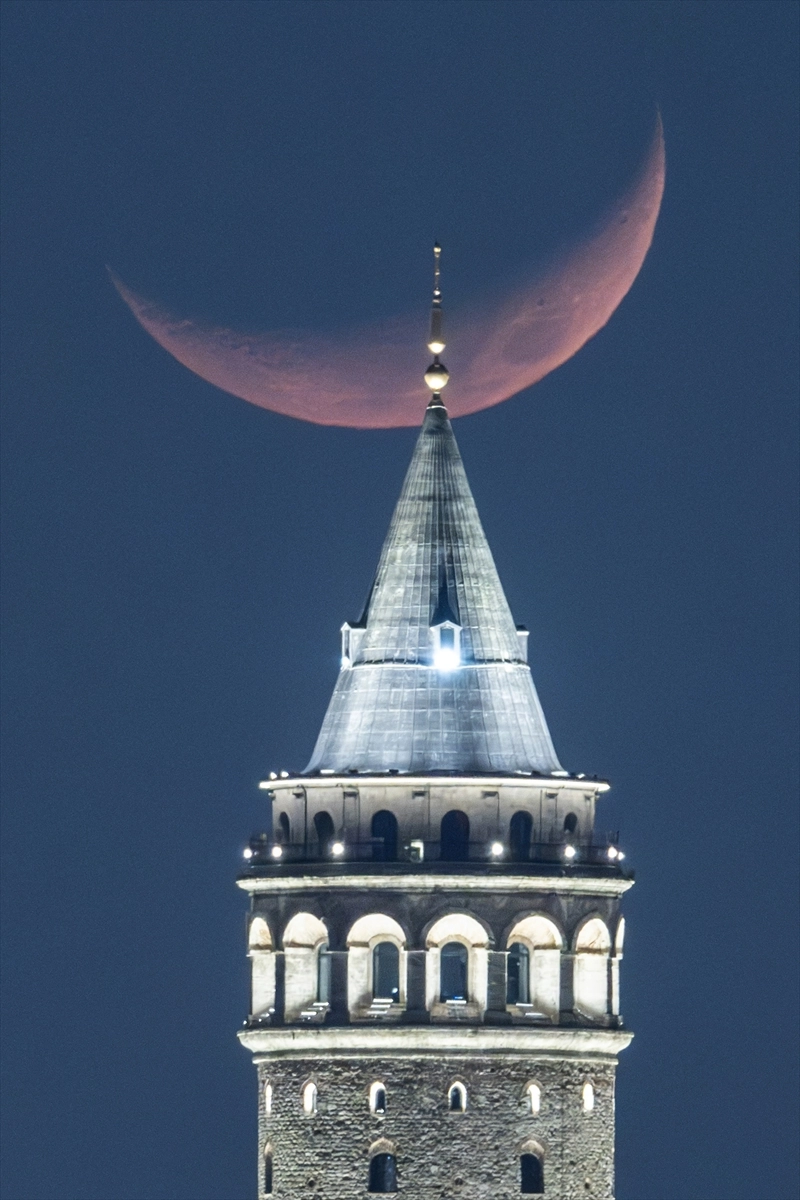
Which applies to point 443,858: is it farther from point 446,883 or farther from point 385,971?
point 385,971

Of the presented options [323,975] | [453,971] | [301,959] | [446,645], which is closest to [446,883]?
[453,971]

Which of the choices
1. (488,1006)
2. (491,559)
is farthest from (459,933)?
(491,559)

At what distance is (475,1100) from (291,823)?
705 cm

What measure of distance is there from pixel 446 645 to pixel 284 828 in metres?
5.01

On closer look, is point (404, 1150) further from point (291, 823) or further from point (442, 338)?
point (442, 338)

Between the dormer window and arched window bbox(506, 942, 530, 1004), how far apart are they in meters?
5.97

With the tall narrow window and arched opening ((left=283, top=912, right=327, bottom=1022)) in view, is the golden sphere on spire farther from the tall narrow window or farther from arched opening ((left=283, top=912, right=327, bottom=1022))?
the tall narrow window

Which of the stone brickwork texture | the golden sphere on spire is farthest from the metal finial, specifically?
the stone brickwork texture

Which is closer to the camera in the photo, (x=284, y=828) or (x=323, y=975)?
(x=323, y=975)

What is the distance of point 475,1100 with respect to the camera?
343ft

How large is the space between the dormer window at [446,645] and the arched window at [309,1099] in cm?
901

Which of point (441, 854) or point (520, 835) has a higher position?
point (520, 835)

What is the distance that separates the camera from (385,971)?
10631 cm

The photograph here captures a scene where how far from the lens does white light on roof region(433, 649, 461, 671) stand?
352ft
